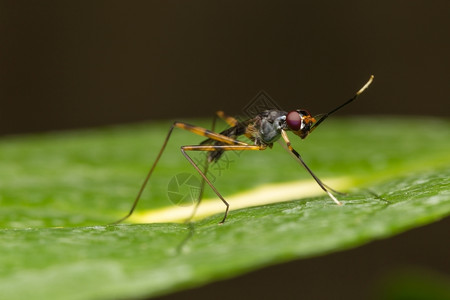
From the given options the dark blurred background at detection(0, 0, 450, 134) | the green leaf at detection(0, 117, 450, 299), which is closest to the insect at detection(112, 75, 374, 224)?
the green leaf at detection(0, 117, 450, 299)

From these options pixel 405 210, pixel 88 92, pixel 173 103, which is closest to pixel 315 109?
pixel 173 103

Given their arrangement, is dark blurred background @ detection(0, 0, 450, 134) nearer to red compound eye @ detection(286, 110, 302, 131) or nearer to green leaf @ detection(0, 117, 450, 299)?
green leaf @ detection(0, 117, 450, 299)

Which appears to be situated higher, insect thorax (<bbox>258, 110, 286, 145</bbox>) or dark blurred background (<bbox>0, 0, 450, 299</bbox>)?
dark blurred background (<bbox>0, 0, 450, 299</bbox>)

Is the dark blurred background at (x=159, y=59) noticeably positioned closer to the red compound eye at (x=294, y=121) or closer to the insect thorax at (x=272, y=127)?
the insect thorax at (x=272, y=127)

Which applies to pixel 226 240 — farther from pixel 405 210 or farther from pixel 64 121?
pixel 64 121

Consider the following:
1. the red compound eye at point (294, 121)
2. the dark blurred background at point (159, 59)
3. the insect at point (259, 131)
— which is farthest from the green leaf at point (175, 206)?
the dark blurred background at point (159, 59)

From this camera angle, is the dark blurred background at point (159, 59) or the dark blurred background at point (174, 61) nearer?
the dark blurred background at point (174, 61)

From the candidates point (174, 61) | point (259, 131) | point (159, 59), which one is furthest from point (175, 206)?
point (159, 59)

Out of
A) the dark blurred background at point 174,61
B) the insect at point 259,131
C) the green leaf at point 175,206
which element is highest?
the dark blurred background at point 174,61
